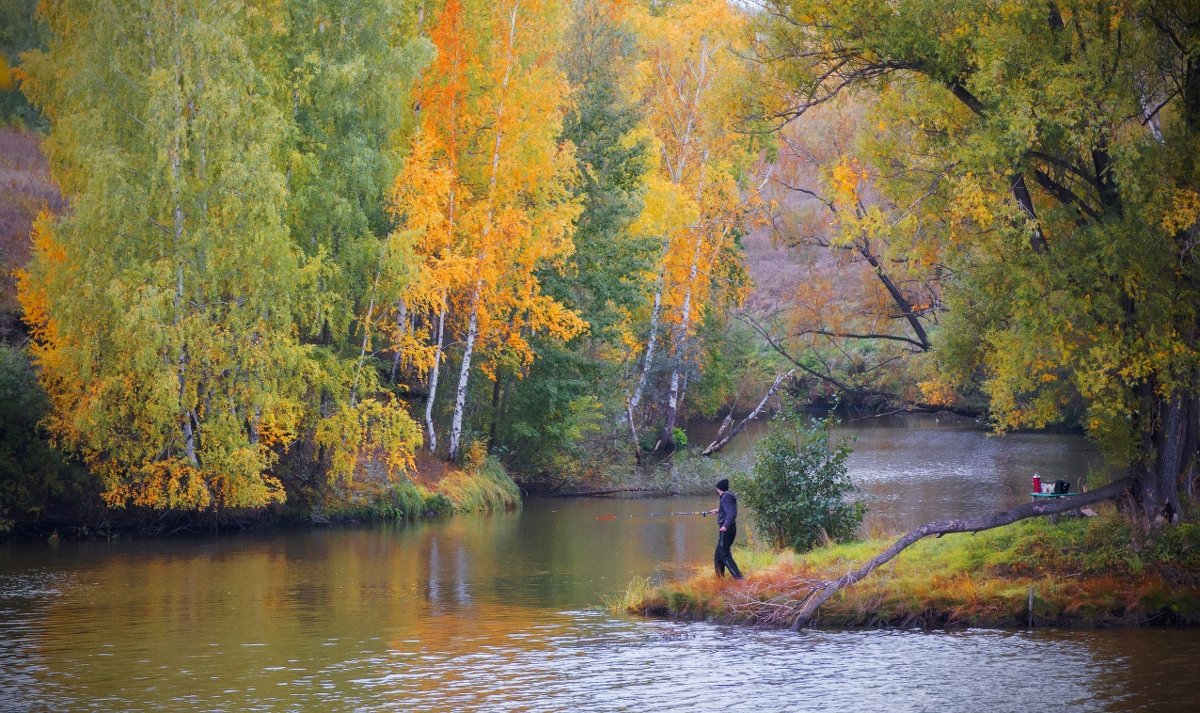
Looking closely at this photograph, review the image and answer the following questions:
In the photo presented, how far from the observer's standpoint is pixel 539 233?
3738cm

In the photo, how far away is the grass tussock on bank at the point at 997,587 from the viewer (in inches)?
727

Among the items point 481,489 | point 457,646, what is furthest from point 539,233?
point 457,646

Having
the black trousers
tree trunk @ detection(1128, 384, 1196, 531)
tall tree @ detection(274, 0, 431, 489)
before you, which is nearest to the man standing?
the black trousers

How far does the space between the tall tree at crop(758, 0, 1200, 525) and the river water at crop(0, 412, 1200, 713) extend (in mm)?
3748

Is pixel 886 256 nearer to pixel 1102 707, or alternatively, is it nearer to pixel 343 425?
pixel 343 425

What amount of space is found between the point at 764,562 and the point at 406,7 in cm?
2093

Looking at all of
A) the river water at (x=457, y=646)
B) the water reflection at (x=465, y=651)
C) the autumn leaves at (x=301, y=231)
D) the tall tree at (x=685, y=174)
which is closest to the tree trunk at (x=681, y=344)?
the tall tree at (x=685, y=174)

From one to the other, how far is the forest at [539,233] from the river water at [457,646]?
3815 millimetres

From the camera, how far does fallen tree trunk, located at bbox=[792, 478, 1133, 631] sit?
18781 millimetres

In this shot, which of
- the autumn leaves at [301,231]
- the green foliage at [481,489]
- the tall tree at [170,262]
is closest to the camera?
the tall tree at [170,262]

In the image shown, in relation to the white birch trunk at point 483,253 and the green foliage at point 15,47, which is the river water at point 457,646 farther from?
the green foliage at point 15,47

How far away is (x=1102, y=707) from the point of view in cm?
1400

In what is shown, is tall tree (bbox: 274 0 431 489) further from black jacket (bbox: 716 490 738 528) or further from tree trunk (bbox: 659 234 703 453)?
black jacket (bbox: 716 490 738 528)

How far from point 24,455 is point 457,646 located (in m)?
15.7
